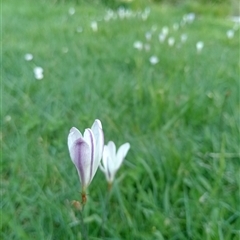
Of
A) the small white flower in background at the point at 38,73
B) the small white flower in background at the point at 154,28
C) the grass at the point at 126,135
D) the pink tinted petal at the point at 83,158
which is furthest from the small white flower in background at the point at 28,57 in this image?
the pink tinted petal at the point at 83,158

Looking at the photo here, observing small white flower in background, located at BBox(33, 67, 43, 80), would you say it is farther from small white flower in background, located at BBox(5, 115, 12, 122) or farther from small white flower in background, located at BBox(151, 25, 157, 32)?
small white flower in background, located at BBox(151, 25, 157, 32)

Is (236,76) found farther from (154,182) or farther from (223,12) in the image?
(223,12)

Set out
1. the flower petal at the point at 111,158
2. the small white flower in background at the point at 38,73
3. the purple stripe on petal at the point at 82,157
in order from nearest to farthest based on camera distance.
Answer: the purple stripe on petal at the point at 82,157 → the flower petal at the point at 111,158 → the small white flower in background at the point at 38,73

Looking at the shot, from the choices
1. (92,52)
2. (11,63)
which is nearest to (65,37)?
(92,52)

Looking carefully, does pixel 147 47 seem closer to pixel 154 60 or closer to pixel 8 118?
pixel 154 60

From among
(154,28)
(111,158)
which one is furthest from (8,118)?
(154,28)

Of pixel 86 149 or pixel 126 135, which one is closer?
pixel 86 149

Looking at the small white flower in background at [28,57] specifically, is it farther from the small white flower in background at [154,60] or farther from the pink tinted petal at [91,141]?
the pink tinted petal at [91,141]

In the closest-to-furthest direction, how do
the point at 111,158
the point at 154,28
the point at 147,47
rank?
the point at 111,158
the point at 147,47
the point at 154,28
